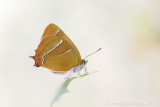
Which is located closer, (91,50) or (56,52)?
(56,52)

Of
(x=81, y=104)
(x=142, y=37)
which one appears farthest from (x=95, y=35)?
(x=81, y=104)

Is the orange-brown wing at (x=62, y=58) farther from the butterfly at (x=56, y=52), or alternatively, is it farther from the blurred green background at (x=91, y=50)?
the blurred green background at (x=91, y=50)

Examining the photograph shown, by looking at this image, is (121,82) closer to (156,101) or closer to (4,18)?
(156,101)

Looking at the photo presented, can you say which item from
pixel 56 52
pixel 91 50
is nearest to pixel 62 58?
pixel 56 52

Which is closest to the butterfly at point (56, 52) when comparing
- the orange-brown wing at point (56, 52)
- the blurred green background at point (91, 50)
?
the orange-brown wing at point (56, 52)

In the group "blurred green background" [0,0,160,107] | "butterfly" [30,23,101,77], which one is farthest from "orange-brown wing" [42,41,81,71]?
"blurred green background" [0,0,160,107]

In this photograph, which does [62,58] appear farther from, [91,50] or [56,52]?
[91,50]

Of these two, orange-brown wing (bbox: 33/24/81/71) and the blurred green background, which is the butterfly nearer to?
orange-brown wing (bbox: 33/24/81/71)
